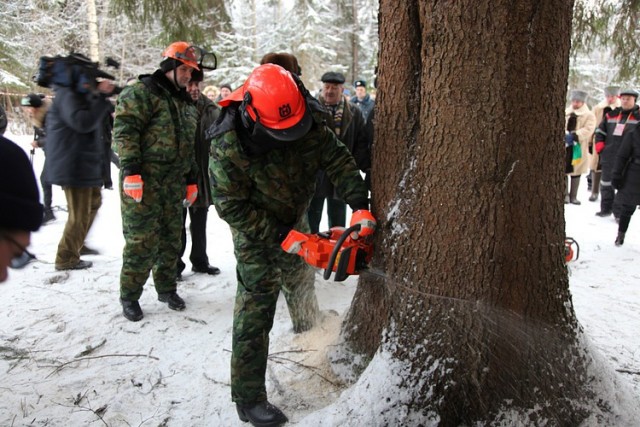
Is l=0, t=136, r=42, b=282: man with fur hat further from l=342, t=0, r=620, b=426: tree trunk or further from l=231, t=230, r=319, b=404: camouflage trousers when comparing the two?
l=342, t=0, r=620, b=426: tree trunk

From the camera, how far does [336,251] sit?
2.20m

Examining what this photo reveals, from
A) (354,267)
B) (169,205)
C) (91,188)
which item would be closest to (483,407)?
(354,267)

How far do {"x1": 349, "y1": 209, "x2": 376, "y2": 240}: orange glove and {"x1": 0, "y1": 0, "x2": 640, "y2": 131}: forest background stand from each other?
103cm

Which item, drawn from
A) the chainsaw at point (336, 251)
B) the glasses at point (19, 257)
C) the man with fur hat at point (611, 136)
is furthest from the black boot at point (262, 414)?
the man with fur hat at point (611, 136)

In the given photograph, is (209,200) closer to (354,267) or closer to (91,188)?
(91,188)

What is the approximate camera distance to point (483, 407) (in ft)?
6.84

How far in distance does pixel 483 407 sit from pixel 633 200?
485 centimetres

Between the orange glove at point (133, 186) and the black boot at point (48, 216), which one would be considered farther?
the black boot at point (48, 216)

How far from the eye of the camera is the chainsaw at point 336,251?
7.32ft

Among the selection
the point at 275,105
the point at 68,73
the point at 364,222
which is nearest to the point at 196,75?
the point at 68,73

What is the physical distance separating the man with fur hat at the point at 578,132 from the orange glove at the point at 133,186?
309 inches

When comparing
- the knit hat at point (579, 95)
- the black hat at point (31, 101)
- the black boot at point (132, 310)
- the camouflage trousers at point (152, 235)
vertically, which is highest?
the knit hat at point (579, 95)

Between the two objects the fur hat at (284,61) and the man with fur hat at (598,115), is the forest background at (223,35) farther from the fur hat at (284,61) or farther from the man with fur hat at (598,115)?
the fur hat at (284,61)

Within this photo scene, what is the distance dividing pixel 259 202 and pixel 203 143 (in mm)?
2027
